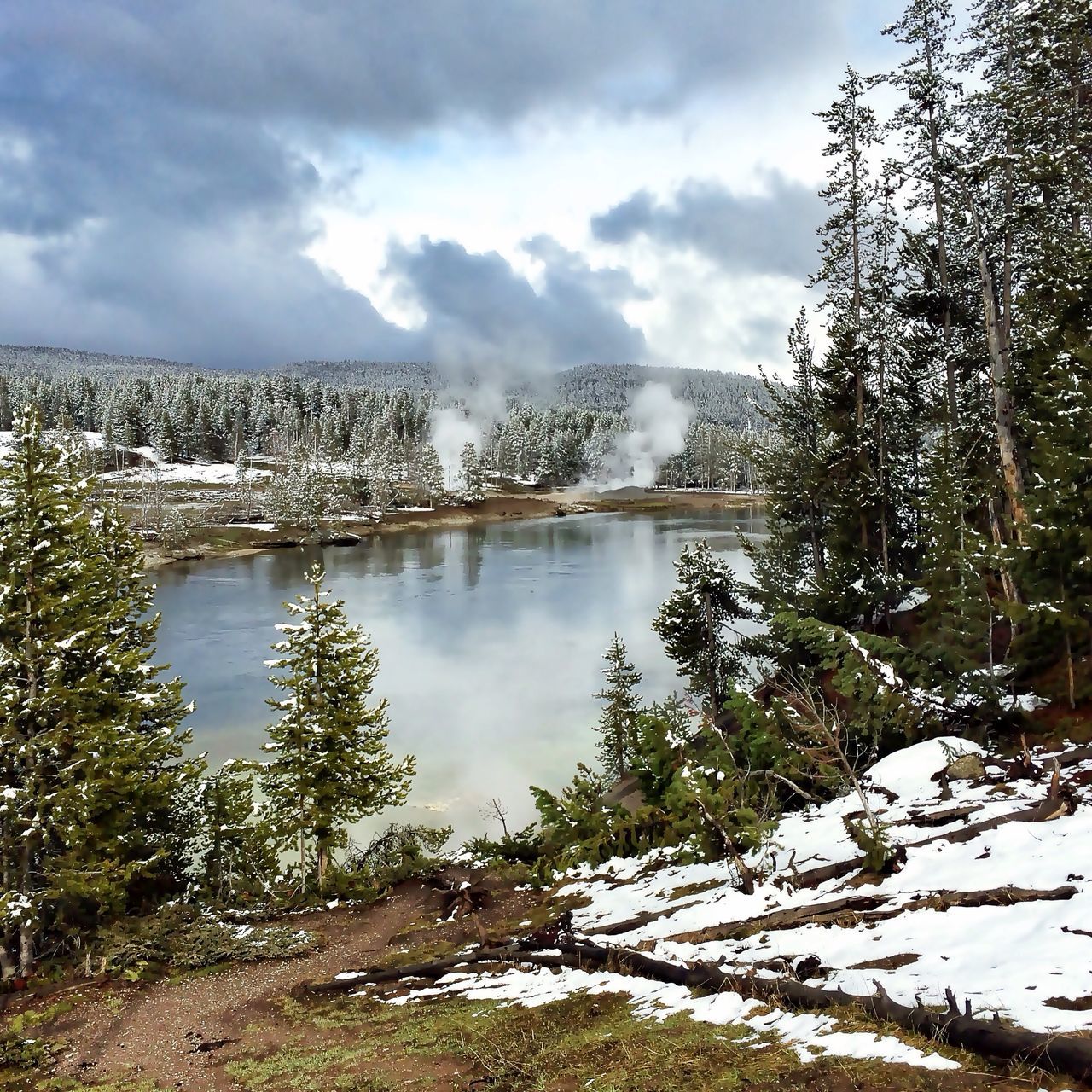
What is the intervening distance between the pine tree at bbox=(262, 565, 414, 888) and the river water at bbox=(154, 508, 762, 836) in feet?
18.4

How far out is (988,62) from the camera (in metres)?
22.8

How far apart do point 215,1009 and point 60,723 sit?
7021 millimetres

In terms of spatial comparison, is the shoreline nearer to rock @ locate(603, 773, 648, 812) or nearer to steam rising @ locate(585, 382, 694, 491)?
steam rising @ locate(585, 382, 694, 491)

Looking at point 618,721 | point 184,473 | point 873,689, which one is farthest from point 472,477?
point 873,689

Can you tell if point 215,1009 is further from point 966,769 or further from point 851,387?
point 851,387

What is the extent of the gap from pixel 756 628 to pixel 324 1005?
3780 cm

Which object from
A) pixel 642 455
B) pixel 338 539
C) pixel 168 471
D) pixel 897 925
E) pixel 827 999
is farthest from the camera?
pixel 642 455

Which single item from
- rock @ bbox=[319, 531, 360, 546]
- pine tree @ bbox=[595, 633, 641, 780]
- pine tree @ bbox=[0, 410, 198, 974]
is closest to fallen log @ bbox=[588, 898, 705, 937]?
pine tree @ bbox=[0, 410, 198, 974]

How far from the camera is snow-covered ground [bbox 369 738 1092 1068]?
16.4 feet

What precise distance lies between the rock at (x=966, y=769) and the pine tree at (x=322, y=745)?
13545 mm

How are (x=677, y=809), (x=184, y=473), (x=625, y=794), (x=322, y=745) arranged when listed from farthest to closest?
1. (x=184, y=473)
2. (x=625, y=794)
3. (x=322, y=745)
4. (x=677, y=809)

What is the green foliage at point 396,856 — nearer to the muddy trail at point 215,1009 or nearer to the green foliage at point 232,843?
the muddy trail at point 215,1009

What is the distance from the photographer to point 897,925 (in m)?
6.65

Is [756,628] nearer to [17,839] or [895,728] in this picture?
[895,728]
